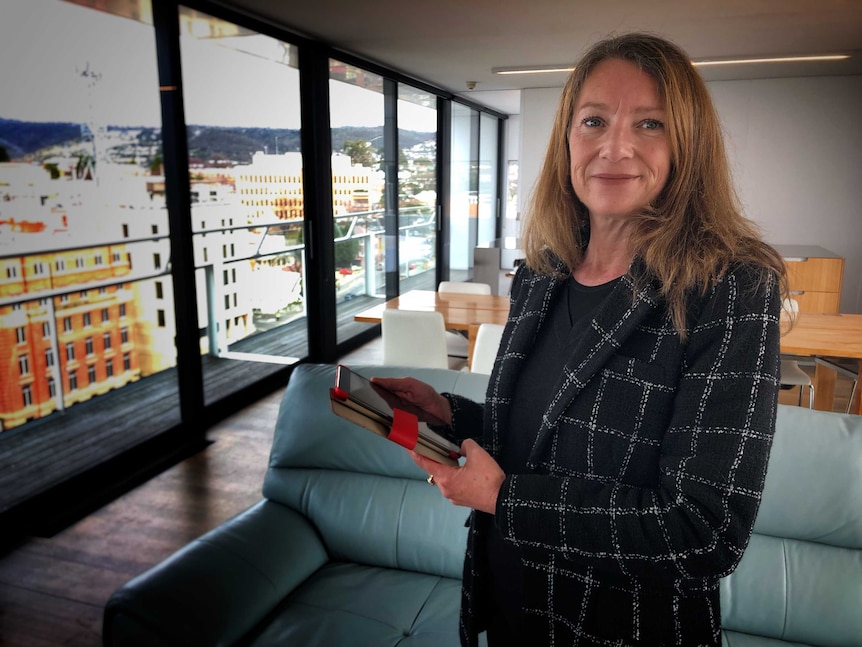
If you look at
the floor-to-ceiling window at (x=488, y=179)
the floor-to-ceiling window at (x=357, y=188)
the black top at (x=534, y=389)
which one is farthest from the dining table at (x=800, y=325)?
the floor-to-ceiling window at (x=488, y=179)

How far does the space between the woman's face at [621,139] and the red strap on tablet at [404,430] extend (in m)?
0.43

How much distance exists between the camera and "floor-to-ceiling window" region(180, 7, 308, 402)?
414 centimetres

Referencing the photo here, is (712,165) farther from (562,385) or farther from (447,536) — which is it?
(447,536)

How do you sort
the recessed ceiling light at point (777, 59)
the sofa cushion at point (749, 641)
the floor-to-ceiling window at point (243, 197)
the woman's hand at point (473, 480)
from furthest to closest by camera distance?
the recessed ceiling light at point (777, 59)
the floor-to-ceiling window at point (243, 197)
the sofa cushion at point (749, 641)
the woman's hand at point (473, 480)

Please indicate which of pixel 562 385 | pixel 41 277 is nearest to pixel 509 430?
pixel 562 385

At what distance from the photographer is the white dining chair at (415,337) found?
3496mm

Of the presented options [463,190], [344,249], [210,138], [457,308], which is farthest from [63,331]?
[463,190]

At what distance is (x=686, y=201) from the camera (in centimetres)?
92

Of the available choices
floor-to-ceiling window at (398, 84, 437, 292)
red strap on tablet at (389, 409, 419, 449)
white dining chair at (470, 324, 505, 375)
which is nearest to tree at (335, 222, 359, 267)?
floor-to-ceiling window at (398, 84, 437, 292)

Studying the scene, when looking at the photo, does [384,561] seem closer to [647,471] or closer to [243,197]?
[647,471]

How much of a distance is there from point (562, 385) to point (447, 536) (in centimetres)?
115

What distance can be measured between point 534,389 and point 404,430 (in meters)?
0.23

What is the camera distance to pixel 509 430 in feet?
3.46

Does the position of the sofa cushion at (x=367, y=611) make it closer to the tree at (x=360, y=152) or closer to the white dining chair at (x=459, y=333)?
the white dining chair at (x=459, y=333)
